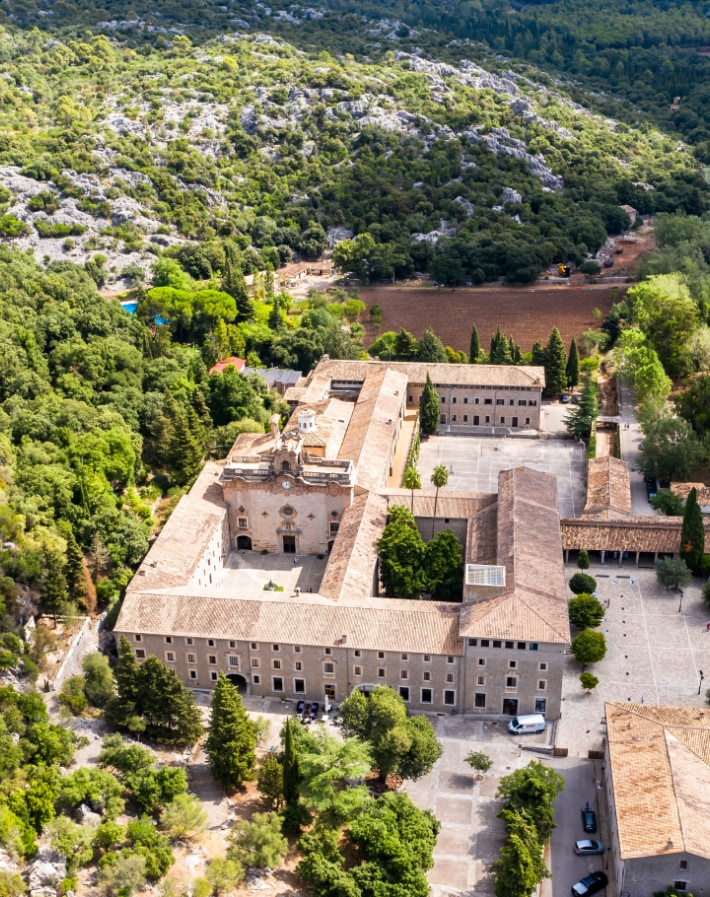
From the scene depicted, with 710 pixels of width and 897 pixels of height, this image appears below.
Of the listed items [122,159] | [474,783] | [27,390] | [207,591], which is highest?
[122,159]

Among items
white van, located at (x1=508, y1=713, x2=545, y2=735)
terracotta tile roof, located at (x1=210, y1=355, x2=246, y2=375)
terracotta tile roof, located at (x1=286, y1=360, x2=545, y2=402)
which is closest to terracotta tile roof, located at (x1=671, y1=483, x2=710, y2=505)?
terracotta tile roof, located at (x1=286, y1=360, x2=545, y2=402)

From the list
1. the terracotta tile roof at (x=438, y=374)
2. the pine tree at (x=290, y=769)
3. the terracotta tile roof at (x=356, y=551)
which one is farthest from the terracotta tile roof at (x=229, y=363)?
the pine tree at (x=290, y=769)

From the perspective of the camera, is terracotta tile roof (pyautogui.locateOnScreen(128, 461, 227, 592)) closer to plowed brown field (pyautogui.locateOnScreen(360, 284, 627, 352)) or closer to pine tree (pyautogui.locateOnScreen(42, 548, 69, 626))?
pine tree (pyautogui.locateOnScreen(42, 548, 69, 626))

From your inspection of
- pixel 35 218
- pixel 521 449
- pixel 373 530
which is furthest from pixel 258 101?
pixel 373 530

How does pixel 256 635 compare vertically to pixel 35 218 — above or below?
Result: below

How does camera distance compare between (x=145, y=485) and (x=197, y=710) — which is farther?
(x=145, y=485)

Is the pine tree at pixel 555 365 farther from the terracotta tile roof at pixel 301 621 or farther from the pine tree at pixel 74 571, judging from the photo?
the pine tree at pixel 74 571

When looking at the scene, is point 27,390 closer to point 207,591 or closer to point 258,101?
point 207,591
